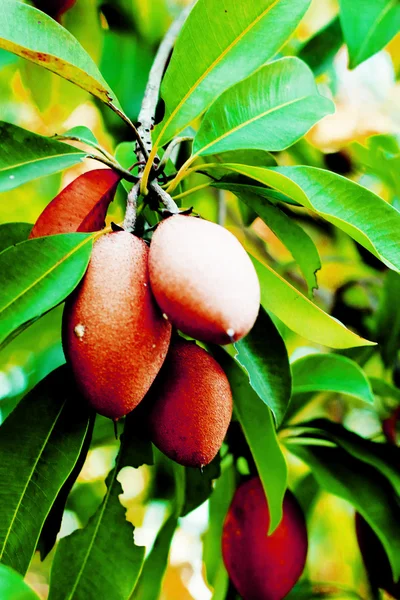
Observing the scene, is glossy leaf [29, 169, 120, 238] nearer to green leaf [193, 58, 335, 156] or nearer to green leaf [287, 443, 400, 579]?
green leaf [193, 58, 335, 156]

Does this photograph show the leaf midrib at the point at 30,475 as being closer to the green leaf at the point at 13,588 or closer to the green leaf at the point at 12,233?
the green leaf at the point at 13,588

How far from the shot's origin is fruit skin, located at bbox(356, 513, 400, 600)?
1.12 metres

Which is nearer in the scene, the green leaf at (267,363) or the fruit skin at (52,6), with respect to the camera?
the green leaf at (267,363)

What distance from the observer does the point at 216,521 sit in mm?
1354

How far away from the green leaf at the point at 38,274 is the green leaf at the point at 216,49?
19 cm

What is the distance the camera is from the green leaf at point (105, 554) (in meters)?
0.83

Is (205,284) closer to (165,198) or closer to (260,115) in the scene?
(165,198)

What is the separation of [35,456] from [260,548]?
1.42 feet

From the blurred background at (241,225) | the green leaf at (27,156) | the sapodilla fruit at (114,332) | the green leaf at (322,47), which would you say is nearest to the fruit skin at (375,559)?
the blurred background at (241,225)

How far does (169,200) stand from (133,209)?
4cm

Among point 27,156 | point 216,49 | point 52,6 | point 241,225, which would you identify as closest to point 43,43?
point 27,156

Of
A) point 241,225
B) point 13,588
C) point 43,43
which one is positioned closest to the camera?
point 13,588

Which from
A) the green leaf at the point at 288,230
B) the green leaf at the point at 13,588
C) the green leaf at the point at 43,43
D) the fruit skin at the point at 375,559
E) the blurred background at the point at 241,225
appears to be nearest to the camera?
the green leaf at the point at 13,588

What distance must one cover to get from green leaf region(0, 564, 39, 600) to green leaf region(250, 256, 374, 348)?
1.42 ft
